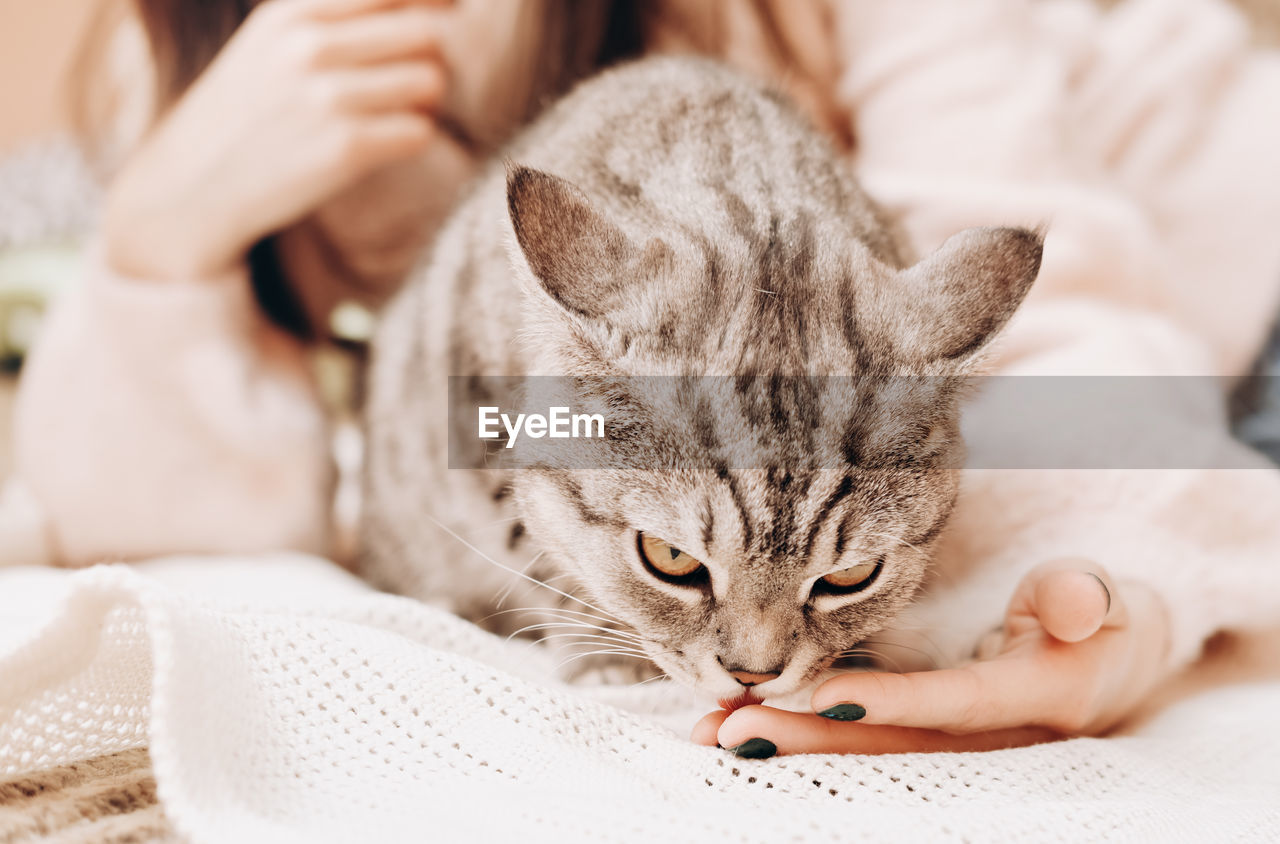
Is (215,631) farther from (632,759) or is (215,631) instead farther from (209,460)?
(209,460)

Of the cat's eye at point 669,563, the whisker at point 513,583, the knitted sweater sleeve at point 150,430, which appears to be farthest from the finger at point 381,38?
the cat's eye at point 669,563

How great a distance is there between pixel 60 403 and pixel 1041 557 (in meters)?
1.48

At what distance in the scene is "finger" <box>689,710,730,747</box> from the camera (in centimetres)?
84

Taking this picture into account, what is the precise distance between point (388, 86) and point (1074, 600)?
1212mm

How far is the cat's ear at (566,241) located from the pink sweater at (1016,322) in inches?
23.8

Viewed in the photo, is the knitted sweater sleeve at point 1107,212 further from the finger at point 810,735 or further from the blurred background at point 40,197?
the blurred background at point 40,197

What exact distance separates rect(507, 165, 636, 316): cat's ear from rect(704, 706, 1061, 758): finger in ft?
1.37

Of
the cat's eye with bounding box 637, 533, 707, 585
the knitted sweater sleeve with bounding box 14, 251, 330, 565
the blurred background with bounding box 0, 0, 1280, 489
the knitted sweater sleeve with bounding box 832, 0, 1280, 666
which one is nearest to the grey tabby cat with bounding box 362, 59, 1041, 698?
the cat's eye with bounding box 637, 533, 707, 585

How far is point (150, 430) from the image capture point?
4.51ft

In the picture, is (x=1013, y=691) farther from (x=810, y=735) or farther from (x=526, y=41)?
(x=526, y=41)

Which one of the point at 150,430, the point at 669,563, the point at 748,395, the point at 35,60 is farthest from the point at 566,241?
the point at 35,60

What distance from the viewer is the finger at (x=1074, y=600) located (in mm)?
858

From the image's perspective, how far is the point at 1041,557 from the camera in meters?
1.06

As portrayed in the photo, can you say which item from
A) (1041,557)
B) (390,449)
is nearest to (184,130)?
(390,449)
